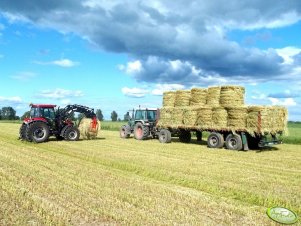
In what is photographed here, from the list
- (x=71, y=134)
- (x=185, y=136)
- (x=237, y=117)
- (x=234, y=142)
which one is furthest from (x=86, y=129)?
(x=237, y=117)

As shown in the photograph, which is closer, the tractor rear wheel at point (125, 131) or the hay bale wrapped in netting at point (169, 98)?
the hay bale wrapped in netting at point (169, 98)

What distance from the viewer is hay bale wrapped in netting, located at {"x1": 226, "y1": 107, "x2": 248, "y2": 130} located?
17484 mm

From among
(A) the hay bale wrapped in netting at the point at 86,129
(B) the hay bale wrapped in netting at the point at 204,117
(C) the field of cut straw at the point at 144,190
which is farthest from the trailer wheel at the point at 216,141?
(A) the hay bale wrapped in netting at the point at 86,129

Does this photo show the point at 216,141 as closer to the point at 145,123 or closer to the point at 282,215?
the point at 145,123

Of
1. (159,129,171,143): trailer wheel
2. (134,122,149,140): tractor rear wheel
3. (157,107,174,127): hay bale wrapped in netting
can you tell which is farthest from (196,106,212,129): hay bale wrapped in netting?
(134,122,149,140): tractor rear wheel

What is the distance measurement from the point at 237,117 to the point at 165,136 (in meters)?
4.97

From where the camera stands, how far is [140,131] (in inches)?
925

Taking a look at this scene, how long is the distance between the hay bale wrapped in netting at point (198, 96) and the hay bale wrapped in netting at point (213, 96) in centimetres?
47

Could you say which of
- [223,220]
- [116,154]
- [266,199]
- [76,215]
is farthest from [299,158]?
[76,215]

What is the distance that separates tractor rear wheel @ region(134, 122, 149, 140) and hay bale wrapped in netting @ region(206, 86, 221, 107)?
4.99 meters

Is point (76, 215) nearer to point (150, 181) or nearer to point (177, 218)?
point (177, 218)

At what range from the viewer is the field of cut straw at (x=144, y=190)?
6681 mm

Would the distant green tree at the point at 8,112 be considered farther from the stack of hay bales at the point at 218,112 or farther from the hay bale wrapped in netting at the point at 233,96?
the hay bale wrapped in netting at the point at 233,96

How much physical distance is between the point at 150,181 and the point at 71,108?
41.5ft
